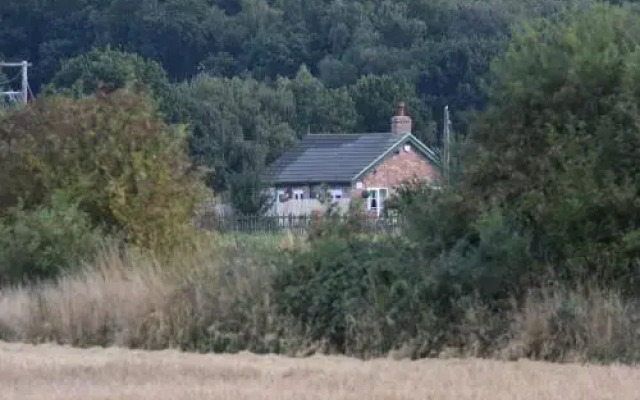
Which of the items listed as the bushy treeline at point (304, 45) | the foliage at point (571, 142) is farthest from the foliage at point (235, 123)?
the foliage at point (571, 142)

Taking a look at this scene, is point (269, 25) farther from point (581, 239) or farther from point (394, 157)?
point (581, 239)

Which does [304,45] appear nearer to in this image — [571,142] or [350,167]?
[350,167]

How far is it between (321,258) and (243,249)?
2.11 m

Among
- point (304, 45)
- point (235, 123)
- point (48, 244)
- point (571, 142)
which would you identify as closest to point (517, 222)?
point (571, 142)

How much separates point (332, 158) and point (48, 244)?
47.9m

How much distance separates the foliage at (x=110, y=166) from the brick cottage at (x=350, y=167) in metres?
39.1

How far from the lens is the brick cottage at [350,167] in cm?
6856

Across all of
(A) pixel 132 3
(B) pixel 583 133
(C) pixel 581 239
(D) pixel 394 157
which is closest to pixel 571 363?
(C) pixel 581 239

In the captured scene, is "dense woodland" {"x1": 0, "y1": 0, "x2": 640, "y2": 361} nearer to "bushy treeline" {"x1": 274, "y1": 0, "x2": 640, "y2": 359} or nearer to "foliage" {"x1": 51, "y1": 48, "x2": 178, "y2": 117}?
"bushy treeline" {"x1": 274, "y1": 0, "x2": 640, "y2": 359}

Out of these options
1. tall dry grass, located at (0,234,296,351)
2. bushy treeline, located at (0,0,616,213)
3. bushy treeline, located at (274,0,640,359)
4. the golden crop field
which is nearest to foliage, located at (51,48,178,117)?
bushy treeline, located at (0,0,616,213)

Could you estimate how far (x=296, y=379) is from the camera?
16.2m

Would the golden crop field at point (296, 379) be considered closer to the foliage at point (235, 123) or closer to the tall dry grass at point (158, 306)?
the tall dry grass at point (158, 306)

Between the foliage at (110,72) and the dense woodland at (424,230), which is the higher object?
the foliage at (110,72)

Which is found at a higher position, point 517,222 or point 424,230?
point 517,222
